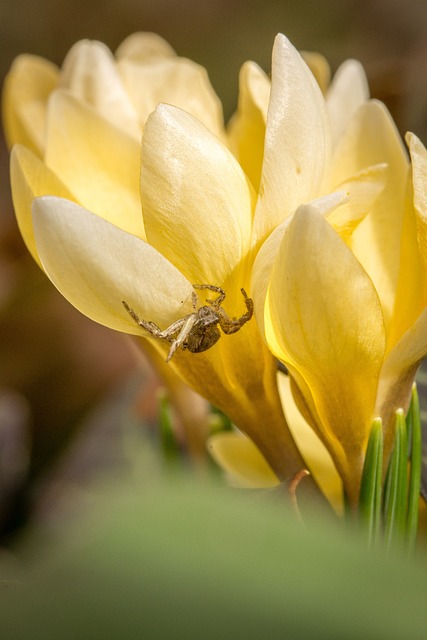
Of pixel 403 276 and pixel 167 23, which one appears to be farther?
pixel 167 23

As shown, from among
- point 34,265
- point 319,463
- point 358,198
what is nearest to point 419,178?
point 358,198

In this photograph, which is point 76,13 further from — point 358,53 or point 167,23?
point 358,53

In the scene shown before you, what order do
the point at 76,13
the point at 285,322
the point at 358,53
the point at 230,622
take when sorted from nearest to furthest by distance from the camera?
the point at 230,622
the point at 285,322
the point at 358,53
the point at 76,13

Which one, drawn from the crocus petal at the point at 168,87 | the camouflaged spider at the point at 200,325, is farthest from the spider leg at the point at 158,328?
the crocus petal at the point at 168,87

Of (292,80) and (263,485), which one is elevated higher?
(292,80)

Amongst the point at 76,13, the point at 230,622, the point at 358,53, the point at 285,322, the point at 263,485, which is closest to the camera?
the point at 230,622

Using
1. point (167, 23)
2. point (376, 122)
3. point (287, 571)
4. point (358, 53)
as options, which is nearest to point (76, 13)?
point (167, 23)

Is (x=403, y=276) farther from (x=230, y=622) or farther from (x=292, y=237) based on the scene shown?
(x=230, y=622)

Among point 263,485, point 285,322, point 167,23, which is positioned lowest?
point 263,485
